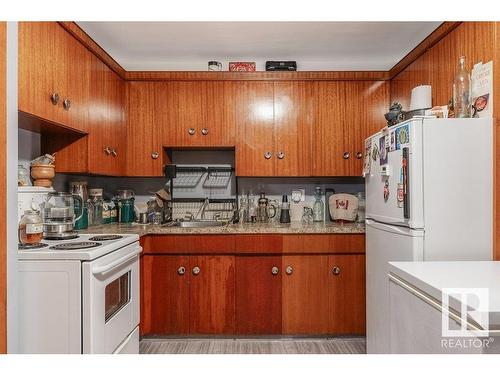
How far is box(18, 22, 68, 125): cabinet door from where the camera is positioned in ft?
5.19

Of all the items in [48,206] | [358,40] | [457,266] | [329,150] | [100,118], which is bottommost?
[457,266]

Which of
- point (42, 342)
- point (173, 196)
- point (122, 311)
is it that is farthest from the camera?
point (173, 196)

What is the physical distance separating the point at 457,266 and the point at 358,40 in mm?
2072

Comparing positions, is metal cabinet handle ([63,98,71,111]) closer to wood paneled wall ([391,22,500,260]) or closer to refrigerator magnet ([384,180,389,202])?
refrigerator magnet ([384,180,389,202])

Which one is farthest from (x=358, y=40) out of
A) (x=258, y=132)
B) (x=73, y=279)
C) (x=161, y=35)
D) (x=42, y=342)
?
(x=42, y=342)

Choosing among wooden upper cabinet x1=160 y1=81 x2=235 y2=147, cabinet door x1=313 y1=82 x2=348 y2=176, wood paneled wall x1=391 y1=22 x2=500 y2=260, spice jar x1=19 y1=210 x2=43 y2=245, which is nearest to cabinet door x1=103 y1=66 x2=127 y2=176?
wooden upper cabinet x1=160 y1=81 x2=235 y2=147

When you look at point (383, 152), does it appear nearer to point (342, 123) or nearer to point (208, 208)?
point (342, 123)

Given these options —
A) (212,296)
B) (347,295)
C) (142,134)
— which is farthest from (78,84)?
(347,295)

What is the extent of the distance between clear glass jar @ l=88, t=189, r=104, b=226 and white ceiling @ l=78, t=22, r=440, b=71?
4.13ft

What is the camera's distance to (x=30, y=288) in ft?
4.75

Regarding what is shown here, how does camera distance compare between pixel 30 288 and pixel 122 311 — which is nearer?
pixel 30 288

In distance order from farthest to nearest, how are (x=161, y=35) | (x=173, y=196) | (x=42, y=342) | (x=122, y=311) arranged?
(x=173, y=196) < (x=161, y=35) < (x=122, y=311) < (x=42, y=342)

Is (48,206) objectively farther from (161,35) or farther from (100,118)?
(161,35)

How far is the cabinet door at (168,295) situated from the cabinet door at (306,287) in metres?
0.78
